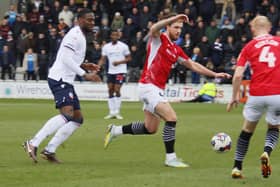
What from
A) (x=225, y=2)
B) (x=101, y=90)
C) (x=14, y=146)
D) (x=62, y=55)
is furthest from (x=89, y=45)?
(x=62, y=55)

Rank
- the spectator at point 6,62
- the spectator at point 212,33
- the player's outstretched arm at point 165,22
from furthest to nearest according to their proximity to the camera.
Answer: the spectator at point 6,62 < the spectator at point 212,33 < the player's outstretched arm at point 165,22

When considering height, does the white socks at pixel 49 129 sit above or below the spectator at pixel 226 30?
below

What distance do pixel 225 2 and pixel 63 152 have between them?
25.3m

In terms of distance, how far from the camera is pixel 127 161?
12.9m

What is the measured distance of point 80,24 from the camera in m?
12.6

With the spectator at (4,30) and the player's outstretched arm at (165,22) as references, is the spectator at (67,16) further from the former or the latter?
the player's outstretched arm at (165,22)

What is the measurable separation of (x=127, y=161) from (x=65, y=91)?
5.23 feet

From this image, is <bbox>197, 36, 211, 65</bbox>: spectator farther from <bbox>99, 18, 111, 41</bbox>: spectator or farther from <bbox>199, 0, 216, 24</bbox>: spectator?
<bbox>99, 18, 111, 41</bbox>: spectator

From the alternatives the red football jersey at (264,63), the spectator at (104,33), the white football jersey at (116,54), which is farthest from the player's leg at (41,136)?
the spectator at (104,33)

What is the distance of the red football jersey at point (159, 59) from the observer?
12.3 meters

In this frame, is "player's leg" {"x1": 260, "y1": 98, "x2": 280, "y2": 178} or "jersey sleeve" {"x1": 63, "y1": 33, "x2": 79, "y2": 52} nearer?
"player's leg" {"x1": 260, "y1": 98, "x2": 280, "y2": 178}

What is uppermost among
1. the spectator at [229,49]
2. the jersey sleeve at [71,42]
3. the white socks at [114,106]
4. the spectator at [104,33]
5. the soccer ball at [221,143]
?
the jersey sleeve at [71,42]

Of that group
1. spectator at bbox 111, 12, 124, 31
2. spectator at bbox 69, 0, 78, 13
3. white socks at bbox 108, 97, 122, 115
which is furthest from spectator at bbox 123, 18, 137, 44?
white socks at bbox 108, 97, 122, 115

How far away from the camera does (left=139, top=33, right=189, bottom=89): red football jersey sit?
1234 cm
